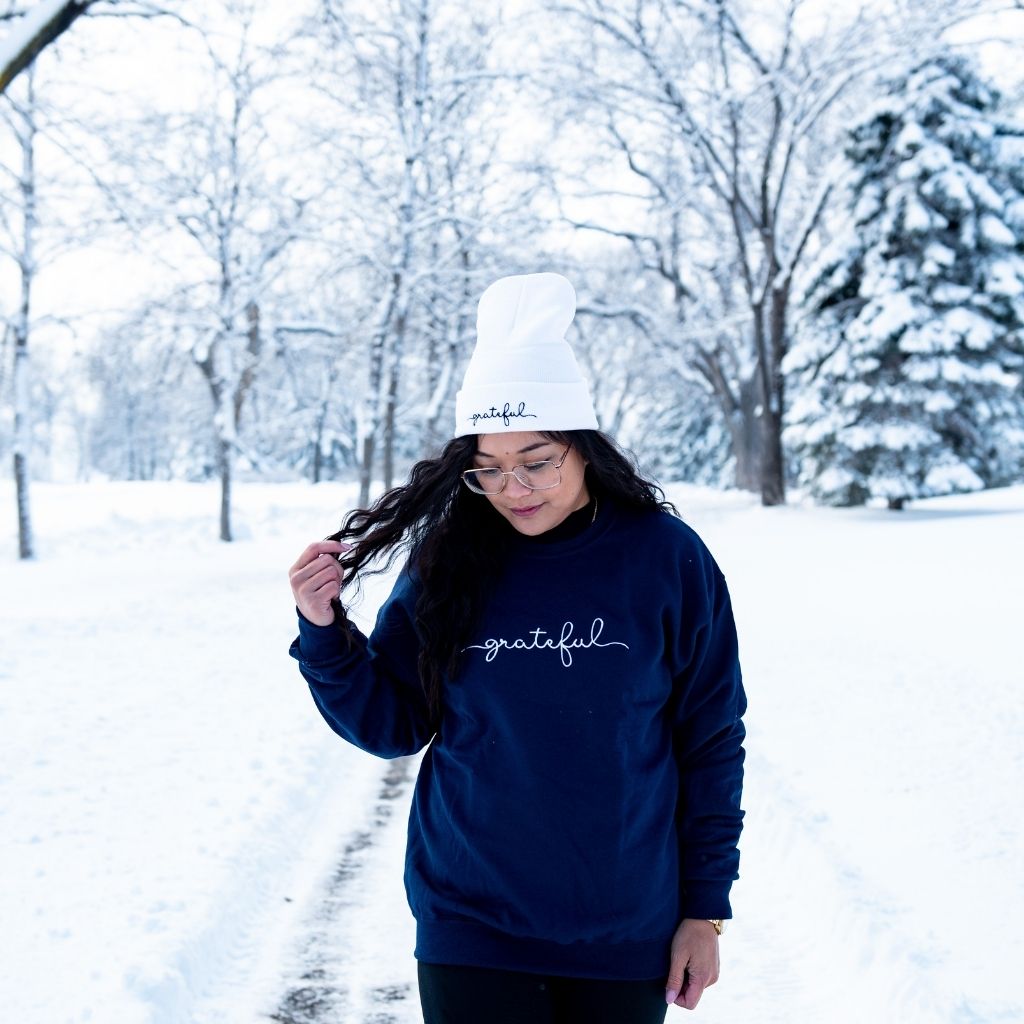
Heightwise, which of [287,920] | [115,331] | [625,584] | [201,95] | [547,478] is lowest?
[287,920]

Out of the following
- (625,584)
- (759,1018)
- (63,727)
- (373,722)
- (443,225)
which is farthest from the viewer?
(443,225)

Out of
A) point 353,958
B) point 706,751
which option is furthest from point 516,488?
point 353,958

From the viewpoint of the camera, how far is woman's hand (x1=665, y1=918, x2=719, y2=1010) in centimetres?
169

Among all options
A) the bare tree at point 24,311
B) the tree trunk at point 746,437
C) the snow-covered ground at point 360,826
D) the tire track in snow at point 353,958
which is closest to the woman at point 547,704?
the snow-covered ground at point 360,826

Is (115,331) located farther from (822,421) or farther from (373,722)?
(373,722)

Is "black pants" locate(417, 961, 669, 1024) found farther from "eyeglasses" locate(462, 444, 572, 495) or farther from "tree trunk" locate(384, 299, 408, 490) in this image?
"tree trunk" locate(384, 299, 408, 490)

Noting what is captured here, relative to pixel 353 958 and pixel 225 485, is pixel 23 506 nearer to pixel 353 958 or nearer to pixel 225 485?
pixel 225 485

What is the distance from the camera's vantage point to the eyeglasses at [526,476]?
1.77m

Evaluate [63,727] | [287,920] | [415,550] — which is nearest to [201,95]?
[63,727]

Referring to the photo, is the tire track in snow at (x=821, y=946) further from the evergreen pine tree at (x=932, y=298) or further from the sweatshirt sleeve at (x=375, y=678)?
the evergreen pine tree at (x=932, y=298)

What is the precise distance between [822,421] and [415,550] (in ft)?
55.5

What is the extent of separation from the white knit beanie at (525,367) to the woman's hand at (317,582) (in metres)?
0.35

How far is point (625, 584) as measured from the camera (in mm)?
1707

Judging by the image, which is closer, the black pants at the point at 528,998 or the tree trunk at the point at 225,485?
the black pants at the point at 528,998
